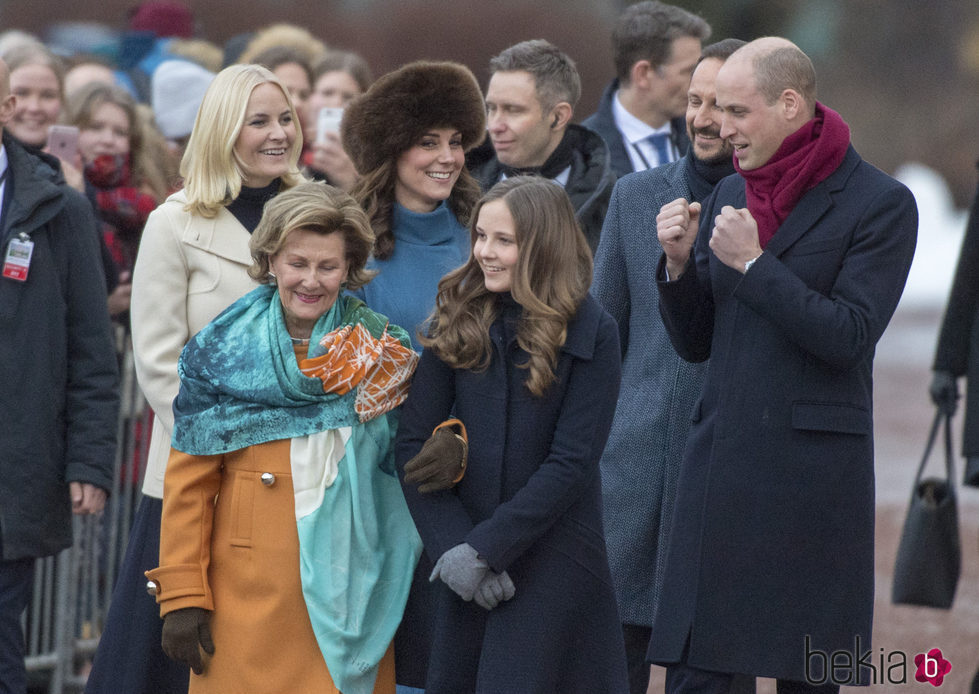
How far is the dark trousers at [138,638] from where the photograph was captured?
4.45 meters

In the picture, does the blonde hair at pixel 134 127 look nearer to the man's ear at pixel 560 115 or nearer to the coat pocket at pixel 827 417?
the man's ear at pixel 560 115

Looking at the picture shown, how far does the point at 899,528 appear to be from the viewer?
9375mm

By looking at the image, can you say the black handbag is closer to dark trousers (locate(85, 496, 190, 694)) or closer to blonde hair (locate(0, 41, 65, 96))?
dark trousers (locate(85, 496, 190, 694))

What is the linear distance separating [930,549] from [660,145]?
1911mm

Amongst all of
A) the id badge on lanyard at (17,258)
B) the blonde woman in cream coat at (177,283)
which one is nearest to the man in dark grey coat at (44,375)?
the id badge on lanyard at (17,258)

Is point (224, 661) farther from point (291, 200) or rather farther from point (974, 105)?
point (974, 105)

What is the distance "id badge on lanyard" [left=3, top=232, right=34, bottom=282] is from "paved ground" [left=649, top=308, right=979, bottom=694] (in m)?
2.98

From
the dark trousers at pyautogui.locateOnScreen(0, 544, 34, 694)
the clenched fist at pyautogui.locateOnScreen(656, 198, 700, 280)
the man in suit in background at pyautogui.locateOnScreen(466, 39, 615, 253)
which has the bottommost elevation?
the dark trousers at pyautogui.locateOnScreen(0, 544, 34, 694)

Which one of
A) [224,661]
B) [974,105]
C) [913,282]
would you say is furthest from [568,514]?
[974,105]

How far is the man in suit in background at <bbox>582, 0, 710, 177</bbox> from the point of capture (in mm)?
6309

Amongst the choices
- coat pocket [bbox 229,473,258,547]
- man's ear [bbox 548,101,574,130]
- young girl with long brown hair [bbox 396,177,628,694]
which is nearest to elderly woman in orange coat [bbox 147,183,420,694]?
coat pocket [bbox 229,473,258,547]

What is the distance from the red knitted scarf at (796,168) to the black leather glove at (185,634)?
1.73 metres

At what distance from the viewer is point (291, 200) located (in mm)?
4121

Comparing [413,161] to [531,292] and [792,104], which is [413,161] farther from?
[792,104]
